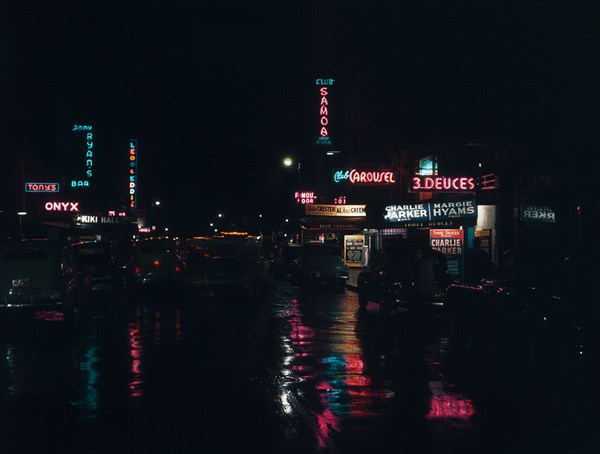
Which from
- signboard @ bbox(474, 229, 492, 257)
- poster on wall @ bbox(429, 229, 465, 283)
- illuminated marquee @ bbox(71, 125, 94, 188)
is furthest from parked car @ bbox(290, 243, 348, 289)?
illuminated marquee @ bbox(71, 125, 94, 188)

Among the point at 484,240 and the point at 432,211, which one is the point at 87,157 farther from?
the point at 484,240

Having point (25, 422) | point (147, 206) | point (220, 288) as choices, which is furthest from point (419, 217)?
point (147, 206)

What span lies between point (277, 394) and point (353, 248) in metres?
43.6

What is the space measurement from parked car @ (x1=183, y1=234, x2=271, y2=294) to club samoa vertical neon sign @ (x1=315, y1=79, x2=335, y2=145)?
1967cm

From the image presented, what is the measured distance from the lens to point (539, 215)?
2250cm

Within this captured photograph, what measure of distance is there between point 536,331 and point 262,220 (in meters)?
85.3

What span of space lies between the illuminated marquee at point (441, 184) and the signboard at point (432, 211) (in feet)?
2.75

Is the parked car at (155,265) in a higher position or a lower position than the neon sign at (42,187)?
lower

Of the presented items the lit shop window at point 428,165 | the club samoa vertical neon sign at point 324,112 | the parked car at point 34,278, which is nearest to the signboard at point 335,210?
the club samoa vertical neon sign at point 324,112

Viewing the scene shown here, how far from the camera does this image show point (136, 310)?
72.7 feet

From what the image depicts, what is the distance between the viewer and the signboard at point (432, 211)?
2427cm

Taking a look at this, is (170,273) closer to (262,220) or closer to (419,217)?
(419,217)

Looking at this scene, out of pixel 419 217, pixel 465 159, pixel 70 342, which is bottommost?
pixel 70 342

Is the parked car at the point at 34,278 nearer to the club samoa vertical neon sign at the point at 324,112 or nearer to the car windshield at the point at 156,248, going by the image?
the car windshield at the point at 156,248
